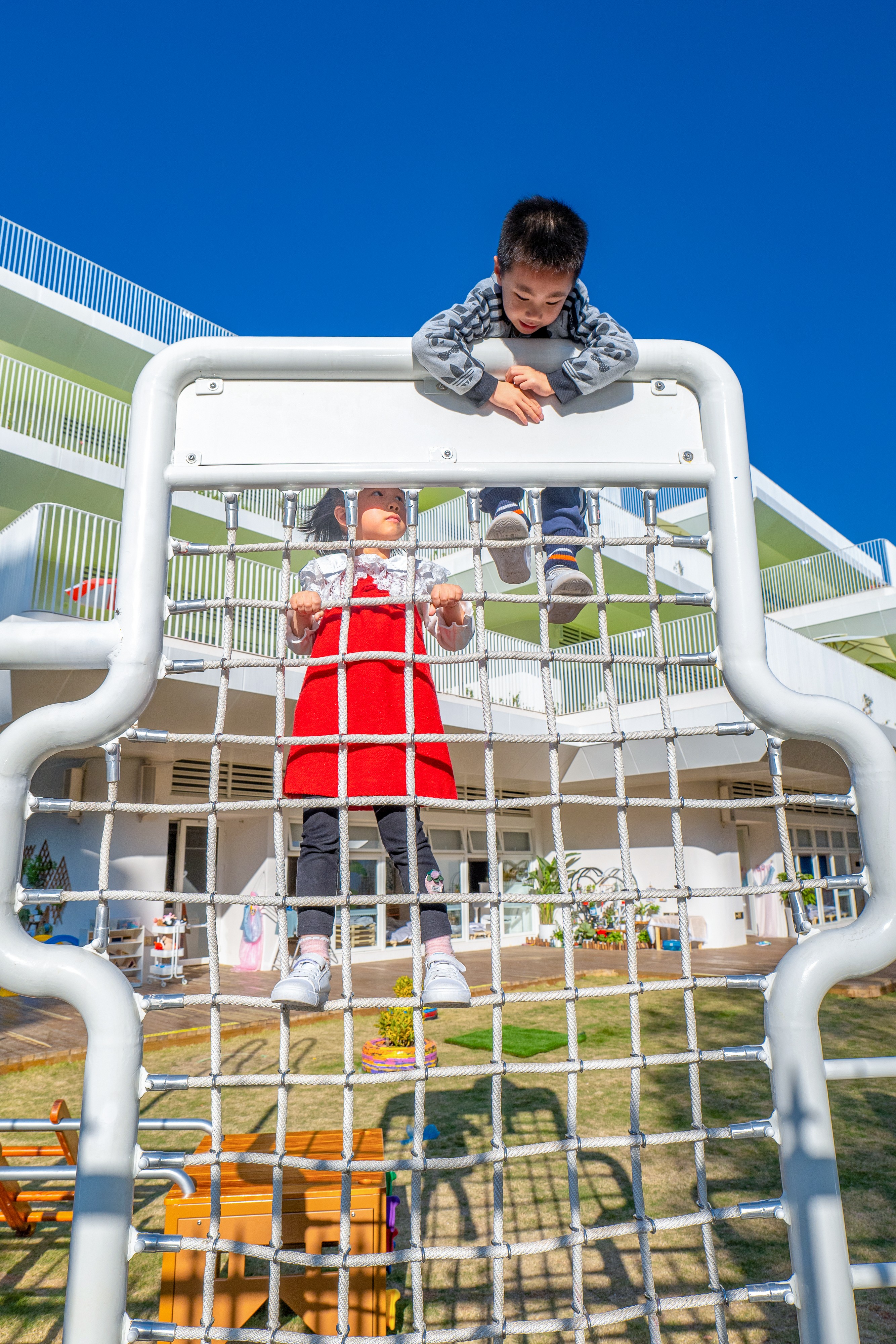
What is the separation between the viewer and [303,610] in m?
1.46

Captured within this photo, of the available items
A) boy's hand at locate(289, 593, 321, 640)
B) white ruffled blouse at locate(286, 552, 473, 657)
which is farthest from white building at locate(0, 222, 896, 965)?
boy's hand at locate(289, 593, 321, 640)

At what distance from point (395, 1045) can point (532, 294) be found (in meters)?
4.55

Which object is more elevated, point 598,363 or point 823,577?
point 823,577

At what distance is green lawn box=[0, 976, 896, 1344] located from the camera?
2.16 m

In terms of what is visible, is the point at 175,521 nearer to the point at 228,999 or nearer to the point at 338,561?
the point at 338,561

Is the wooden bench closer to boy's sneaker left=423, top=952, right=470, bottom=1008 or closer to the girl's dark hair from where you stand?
boy's sneaker left=423, top=952, right=470, bottom=1008

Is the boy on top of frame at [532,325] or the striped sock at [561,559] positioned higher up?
the boy on top of frame at [532,325]

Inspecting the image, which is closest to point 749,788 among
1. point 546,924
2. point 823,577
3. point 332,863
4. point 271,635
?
point 546,924

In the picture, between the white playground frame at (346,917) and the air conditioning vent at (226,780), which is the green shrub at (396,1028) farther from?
the air conditioning vent at (226,780)

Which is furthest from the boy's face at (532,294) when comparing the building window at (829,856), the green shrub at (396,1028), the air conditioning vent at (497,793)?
the building window at (829,856)

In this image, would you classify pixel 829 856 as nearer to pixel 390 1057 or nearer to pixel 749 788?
pixel 749 788

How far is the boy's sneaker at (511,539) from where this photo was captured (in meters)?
1.62

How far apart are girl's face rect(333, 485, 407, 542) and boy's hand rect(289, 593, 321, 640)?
0.23 metres

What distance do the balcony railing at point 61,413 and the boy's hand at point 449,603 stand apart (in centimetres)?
884
